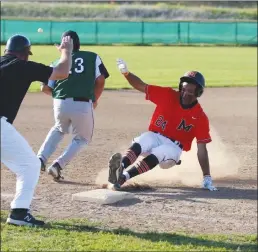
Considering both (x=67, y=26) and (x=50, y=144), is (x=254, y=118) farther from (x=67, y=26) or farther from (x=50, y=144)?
(x=67, y=26)

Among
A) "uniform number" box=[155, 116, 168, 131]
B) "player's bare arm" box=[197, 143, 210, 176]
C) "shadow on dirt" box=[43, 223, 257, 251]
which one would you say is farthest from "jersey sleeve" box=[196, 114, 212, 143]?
→ "shadow on dirt" box=[43, 223, 257, 251]

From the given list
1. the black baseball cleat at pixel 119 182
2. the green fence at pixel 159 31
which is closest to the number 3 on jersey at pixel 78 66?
the black baseball cleat at pixel 119 182

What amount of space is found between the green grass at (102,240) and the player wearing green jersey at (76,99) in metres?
1.96

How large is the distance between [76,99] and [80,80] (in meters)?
0.29

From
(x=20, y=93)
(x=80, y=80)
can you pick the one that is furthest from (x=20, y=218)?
(x=80, y=80)

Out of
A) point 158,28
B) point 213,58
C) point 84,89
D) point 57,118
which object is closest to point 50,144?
point 57,118

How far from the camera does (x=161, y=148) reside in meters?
8.34

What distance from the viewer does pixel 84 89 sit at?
8.22 meters

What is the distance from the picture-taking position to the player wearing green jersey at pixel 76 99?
26.0 ft

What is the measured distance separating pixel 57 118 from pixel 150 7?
41216 mm

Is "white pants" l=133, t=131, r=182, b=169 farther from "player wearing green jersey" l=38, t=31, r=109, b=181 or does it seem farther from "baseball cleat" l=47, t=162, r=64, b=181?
"baseball cleat" l=47, t=162, r=64, b=181

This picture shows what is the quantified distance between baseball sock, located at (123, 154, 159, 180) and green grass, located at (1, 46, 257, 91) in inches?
342

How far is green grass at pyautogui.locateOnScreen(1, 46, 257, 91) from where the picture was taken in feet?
70.1

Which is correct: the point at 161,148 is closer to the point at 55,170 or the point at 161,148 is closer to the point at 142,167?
the point at 142,167
